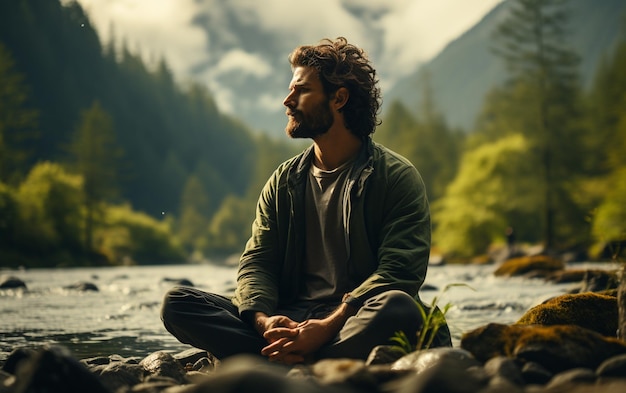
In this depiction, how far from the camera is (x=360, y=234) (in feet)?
14.7

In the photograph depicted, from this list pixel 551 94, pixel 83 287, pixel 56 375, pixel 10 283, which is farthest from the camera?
pixel 551 94

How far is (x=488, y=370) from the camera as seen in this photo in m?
3.12

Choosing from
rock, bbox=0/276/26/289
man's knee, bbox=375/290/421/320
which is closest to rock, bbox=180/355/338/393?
man's knee, bbox=375/290/421/320

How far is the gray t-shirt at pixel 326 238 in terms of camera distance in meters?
4.55

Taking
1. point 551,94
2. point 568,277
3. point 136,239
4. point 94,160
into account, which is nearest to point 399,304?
point 568,277

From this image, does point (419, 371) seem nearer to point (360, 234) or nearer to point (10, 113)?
point (360, 234)

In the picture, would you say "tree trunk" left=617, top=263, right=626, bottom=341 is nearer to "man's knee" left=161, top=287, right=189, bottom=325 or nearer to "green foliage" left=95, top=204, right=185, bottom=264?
"man's knee" left=161, top=287, right=189, bottom=325

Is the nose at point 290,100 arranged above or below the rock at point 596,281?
above

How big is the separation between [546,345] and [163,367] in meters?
2.43

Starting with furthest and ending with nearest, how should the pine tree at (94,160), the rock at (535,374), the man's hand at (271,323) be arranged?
1. the pine tree at (94,160)
2. the man's hand at (271,323)
3. the rock at (535,374)

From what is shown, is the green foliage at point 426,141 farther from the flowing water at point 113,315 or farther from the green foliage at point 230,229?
the flowing water at point 113,315

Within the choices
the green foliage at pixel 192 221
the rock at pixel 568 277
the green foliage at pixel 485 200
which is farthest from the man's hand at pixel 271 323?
the green foliage at pixel 192 221

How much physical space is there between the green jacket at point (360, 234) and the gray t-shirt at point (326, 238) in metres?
0.05

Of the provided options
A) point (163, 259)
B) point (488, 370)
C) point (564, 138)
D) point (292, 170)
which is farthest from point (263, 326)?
point (163, 259)
